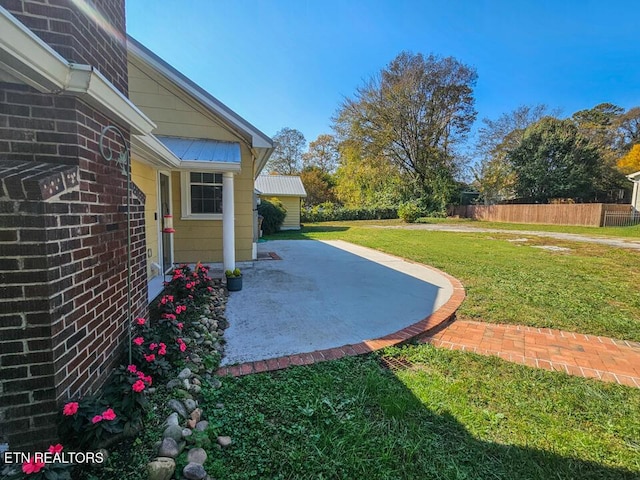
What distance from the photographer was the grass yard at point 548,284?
4.30 metres

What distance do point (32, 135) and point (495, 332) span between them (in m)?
4.90

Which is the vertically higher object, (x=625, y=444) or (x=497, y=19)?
(x=497, y=19)

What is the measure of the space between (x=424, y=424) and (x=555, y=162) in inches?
1324

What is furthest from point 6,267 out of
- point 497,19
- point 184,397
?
point 497,19

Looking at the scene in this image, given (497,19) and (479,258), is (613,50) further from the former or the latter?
(479,258)

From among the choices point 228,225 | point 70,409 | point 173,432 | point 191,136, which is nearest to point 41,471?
point 70,409

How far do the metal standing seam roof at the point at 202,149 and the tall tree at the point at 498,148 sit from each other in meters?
33.1

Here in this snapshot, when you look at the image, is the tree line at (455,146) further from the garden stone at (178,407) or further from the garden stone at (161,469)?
the garden stone at (161,469)

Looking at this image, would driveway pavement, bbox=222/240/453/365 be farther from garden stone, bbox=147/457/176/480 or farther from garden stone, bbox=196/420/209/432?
garden stone, bbox=147/457/176/480

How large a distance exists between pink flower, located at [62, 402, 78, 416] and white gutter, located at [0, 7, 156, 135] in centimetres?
166

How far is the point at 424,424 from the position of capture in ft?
7.16

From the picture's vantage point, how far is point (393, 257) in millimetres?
9227

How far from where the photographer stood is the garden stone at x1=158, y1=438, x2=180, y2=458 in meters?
1.72

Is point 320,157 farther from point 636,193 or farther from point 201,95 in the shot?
point 201,95
